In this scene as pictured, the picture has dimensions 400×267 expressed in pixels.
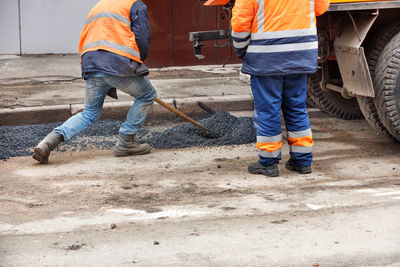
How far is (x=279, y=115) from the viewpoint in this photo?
5.48 m

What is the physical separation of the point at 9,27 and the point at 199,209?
294 inches

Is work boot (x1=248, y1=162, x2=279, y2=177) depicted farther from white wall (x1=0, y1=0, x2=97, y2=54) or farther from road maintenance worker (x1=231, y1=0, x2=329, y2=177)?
white wall (x1=0, y1=0, x2=97, y2=54)

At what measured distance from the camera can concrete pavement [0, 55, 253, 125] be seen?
7578mm

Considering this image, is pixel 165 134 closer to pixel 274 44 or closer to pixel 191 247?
pixel 274 44

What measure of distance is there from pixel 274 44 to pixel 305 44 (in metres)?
0.24

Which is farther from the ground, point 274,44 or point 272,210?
point 274,44

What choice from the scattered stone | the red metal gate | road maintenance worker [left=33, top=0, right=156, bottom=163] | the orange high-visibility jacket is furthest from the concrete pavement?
the scattered stone

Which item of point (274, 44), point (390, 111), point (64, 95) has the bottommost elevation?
point (64, 95)

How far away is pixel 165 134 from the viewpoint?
6820 mm

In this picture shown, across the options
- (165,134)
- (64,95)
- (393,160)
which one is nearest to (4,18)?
(64,95)

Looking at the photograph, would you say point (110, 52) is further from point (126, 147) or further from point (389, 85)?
point (389, 85)

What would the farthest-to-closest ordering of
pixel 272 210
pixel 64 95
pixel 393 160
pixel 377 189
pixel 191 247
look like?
1. pixel 64 95
2. pixel 393 160
3. pixel 377 189
4. pixel 272 210
5. pixel 191 247

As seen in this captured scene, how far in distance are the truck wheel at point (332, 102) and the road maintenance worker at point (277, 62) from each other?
6.29 ft

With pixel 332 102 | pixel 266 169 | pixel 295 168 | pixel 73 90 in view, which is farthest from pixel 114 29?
pixel 73 90
